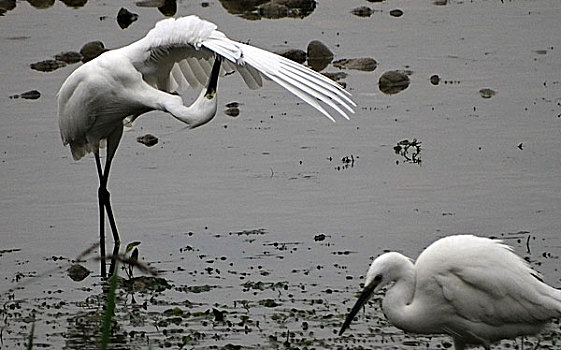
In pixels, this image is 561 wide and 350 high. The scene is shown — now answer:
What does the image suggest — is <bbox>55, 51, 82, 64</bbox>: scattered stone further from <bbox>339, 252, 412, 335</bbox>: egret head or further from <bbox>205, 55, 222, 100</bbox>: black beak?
<bbox>339, 252, 412, 335</bbox>: egret head

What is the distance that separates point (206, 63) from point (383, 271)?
3678 millimetres

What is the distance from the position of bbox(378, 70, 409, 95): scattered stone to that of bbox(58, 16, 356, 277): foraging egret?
428cm

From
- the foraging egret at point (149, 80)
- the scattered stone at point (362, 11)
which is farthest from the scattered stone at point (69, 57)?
the foraging egret at point (149, 80)

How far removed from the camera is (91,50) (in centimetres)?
1661

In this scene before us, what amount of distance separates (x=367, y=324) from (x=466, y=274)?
1.14m

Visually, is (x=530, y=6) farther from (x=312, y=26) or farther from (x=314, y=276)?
(x=314, y=276)

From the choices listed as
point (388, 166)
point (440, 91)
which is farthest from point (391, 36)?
point (388, 166)

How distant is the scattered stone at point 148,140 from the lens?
1313cm

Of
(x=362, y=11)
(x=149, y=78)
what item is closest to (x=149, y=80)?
(x=149, y=78)

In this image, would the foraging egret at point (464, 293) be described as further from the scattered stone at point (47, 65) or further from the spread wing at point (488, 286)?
the scattered stone at point (47, 65)

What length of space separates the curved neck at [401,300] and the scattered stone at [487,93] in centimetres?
702

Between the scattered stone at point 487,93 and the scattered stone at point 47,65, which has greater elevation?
the scattered stone at point 47,65

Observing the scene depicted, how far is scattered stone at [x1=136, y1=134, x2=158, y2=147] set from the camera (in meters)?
13.1

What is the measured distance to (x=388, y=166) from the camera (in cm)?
1188
